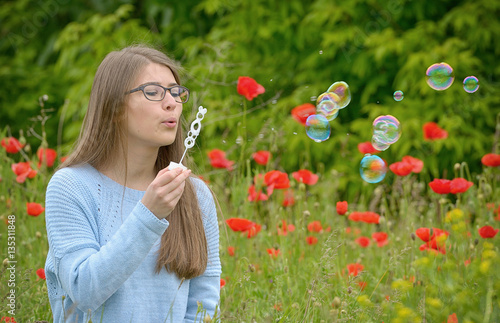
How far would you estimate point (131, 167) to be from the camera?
6.01 ft

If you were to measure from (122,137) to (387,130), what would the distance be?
1280 millimetres

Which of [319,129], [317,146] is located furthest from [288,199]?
[317,146]

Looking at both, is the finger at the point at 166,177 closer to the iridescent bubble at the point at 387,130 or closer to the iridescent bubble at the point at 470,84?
the iridescent bubble at the point at 387,130

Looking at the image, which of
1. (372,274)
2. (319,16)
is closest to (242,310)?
(372,274)

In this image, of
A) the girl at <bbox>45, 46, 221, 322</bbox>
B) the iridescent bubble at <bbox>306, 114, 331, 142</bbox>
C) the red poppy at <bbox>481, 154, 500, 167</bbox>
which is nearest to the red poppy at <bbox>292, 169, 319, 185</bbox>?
the iridescent bubble at <bbox>306, 114, 331, 142</bbox>

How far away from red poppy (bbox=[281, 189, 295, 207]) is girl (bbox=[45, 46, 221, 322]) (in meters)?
0.84

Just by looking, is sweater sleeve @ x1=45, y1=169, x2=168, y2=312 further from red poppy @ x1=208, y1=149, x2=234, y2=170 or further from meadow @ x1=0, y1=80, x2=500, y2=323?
red poppy @ x1=208, y1=149, x2=234, y2=170

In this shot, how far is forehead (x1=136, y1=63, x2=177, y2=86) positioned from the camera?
1.75 meters

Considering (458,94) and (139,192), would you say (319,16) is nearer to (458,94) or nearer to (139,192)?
(458,94)

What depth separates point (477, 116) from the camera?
4484 millimetres

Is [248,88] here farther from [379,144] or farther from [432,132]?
[432,132]

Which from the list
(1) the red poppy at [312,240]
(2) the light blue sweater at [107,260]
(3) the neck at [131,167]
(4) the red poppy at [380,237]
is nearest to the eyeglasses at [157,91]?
(3) the neck at [131,167]

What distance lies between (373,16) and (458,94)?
0.99 meters

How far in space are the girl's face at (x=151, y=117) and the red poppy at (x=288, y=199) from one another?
1.10 meters
